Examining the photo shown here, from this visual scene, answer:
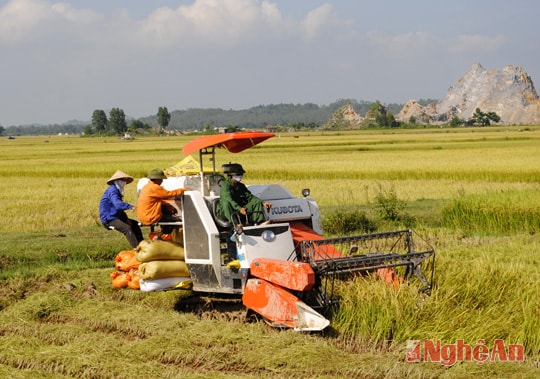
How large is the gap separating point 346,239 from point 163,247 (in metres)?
2.47

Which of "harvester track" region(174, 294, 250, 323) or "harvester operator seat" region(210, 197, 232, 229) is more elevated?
"harvester operator seat" region(210, 197, 232, 229)

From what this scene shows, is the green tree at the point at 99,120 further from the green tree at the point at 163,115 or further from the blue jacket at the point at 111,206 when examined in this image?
the blue jacket at the point at 111,206

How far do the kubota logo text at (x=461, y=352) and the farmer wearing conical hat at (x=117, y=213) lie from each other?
5050 mm

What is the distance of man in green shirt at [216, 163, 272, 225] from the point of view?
9.53 m

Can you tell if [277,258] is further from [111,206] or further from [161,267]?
[111,206]

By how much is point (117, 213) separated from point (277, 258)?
337 centimetres

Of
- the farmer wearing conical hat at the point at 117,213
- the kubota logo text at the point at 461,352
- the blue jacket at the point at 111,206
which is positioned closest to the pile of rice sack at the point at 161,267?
the farmer wearing conical hat at the point at 117,213

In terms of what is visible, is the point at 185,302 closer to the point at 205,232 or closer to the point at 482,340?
the point at 205,232

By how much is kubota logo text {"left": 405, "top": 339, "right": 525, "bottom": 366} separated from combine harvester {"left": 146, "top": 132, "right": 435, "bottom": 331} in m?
0.97

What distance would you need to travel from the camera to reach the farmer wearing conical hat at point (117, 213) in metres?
11.4


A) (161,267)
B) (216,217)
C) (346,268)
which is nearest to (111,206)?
(161,267)

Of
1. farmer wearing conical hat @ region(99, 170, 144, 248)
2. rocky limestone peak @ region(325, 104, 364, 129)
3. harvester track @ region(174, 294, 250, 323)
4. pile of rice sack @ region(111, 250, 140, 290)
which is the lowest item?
rocky limestone peak @ region(325, 104, 364, 129)

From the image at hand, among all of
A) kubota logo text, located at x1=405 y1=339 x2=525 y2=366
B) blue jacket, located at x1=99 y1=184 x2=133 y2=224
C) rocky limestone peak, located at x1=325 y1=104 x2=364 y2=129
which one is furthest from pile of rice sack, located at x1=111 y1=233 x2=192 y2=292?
rocky limestone peak, located at x1=325 y1=104 x2=364 y2=129

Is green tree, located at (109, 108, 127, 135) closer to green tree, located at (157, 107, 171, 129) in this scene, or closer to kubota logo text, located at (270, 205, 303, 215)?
green tree, located at (157, 107, 171, 129)
